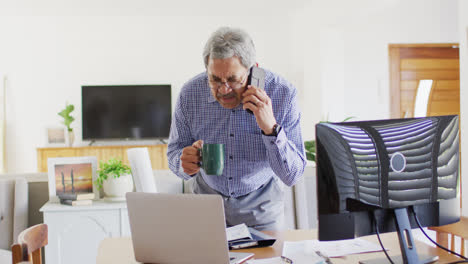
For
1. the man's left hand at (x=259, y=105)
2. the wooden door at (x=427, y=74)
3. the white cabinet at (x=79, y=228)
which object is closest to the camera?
the man's left hand at (x=259, y=105)

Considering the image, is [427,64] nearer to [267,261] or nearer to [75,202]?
[75,202]

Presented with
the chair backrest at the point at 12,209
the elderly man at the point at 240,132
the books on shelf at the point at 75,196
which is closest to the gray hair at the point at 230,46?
the elderly man at the point at 240,132

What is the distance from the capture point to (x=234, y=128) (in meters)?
1.78

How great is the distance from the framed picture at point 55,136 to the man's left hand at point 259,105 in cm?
593

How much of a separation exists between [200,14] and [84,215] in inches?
193

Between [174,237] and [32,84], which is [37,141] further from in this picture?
[174,237]

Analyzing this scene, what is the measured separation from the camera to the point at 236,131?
1.78 meters

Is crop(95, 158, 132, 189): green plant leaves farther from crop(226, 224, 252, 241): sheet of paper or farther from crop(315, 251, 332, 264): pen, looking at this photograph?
crop(315, 251, 332, 264): pen

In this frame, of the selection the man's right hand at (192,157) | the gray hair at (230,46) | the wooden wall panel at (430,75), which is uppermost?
the wooden wall panel at (430,75)

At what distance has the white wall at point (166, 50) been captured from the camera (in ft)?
19.9

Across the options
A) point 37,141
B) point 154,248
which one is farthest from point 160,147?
point 154,248

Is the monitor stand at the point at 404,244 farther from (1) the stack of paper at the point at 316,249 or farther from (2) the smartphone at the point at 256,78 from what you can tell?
(2) the smartphone at the point at 256,78

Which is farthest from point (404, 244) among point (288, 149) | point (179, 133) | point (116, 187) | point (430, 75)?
point (430, 75)

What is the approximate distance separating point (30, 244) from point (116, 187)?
63.4 inches
